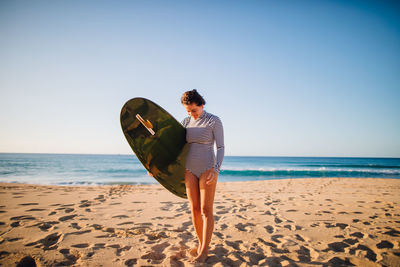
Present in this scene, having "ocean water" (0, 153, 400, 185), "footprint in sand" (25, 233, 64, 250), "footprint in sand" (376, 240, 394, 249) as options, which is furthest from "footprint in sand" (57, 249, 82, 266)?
"ocean water" (0, 153, 400, 185)

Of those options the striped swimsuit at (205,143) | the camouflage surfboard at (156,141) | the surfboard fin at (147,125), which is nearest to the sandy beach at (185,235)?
the camouflage surfboard at (156,141)

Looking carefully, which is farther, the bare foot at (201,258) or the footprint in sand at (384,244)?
the footprint in sand at (384,244)

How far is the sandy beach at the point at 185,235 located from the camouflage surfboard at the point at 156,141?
814 millimetres

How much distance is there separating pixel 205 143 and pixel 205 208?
0.65m

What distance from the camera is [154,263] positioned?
6.59 ft

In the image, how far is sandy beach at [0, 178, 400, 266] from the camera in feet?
6.89

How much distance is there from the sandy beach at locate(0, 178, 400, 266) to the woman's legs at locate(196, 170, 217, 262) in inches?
4.6

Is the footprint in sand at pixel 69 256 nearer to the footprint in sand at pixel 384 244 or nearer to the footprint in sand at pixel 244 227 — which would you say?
the footprint in sand at pixel 244 227

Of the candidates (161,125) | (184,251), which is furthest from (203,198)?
(161,125)

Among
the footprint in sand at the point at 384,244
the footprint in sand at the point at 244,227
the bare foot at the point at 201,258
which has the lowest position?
the footprint in sand at the point at 244,227

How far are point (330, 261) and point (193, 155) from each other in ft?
5.93

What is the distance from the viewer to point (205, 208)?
202 centimetres

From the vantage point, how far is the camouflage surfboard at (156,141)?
2551 millimetres

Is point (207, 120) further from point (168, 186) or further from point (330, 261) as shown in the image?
point (330, 261)
